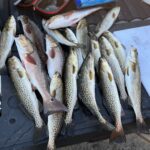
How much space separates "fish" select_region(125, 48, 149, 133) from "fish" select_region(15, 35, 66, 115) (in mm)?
343

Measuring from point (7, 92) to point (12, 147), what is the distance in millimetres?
279

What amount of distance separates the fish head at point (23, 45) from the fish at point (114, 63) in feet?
1.21

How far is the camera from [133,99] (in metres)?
1.96

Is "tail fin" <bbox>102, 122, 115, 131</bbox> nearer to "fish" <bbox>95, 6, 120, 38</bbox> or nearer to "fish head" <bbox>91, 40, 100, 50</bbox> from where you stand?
"fish head" <bbox>91, 40, 100, 50</bbox>

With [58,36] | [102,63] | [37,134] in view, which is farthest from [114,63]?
[37,134]

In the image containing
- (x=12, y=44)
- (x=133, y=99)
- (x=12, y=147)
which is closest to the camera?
(x=12, y=147)

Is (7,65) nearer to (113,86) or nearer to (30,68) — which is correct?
(30,68)

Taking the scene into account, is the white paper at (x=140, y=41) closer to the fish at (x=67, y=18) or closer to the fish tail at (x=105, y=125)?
the fish at (x=67, y=18)

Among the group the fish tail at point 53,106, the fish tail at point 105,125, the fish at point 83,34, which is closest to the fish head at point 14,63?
the fish tail at point 53,106

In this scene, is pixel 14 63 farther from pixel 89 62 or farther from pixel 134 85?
pixel 134 85

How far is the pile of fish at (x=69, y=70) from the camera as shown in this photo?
6.13ft

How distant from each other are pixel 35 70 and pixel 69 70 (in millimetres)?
159

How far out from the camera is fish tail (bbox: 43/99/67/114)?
1.81 m

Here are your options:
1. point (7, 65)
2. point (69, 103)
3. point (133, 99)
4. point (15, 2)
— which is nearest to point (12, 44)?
point (7, 65)
